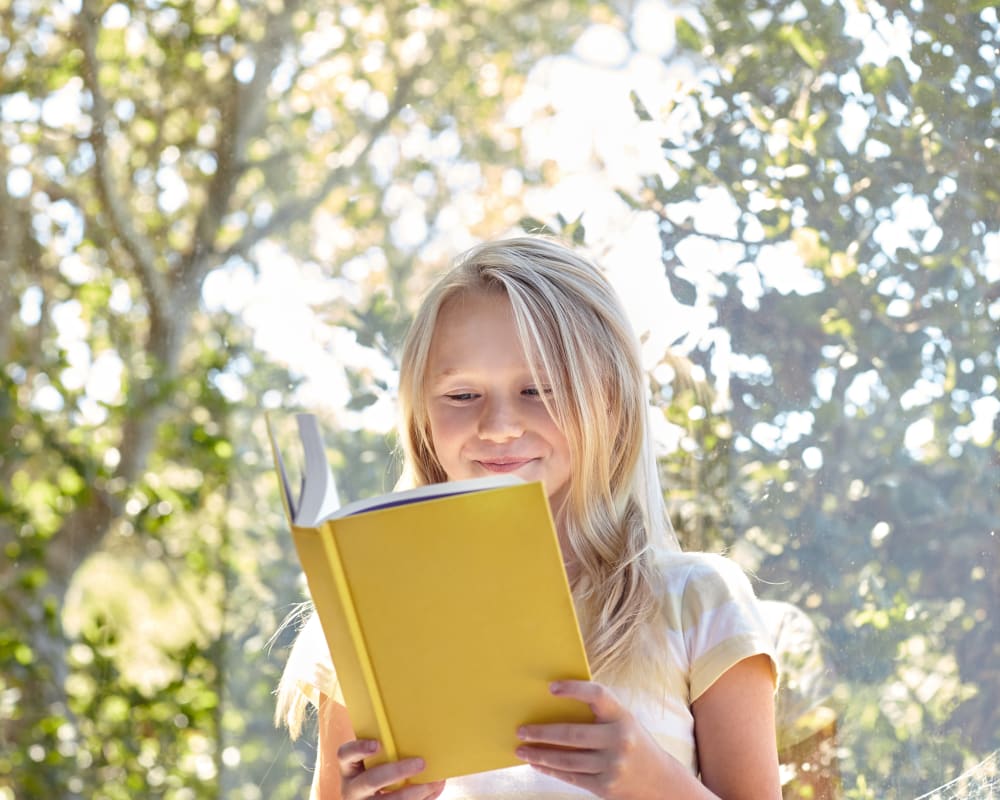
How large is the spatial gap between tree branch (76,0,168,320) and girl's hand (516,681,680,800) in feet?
5.28

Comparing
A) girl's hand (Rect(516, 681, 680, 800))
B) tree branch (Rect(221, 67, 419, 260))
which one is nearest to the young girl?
girl's hand (Rect(516, 681, 680, 800))

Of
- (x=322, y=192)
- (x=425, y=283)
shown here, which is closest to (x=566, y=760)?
(x=425, y=283)

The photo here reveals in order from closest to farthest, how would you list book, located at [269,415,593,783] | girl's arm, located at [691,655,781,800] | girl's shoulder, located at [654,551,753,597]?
book, located at [269,415,593,783]
girl's arm, located at [691,655,781,800]
girl's shoulder, located at [654,551,753,597]

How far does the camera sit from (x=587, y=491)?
1586mm

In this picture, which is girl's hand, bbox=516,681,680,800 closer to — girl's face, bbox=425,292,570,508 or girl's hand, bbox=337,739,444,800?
girl's hand, bbox=337,739,444,800

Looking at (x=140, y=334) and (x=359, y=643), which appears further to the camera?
(x=140, y=334)

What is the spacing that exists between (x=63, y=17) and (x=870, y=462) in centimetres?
185

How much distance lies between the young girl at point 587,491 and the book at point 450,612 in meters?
0.27

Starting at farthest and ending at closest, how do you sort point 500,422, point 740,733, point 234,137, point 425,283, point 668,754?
point 234,137 < point 425,283 < point 500,422 < point 740,733 < point 668,754

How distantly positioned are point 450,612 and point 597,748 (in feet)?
0.65

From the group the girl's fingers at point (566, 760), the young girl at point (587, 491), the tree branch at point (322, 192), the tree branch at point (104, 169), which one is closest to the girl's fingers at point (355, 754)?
the girl's fingers at point (566, 760)

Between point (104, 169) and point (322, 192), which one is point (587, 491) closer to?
point (322, 192)

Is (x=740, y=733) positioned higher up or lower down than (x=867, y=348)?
lower down

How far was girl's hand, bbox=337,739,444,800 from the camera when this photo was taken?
3.81ft
